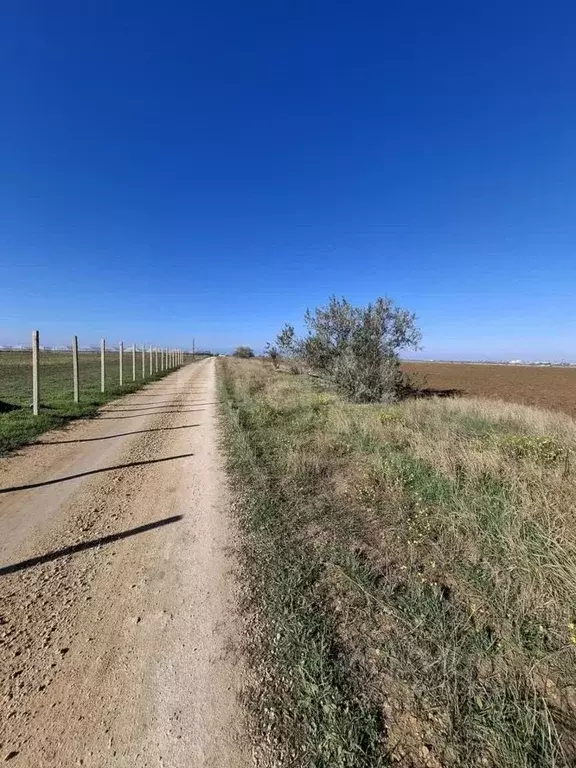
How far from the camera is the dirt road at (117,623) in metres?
1.75

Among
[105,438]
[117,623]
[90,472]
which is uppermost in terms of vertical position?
[105,438]

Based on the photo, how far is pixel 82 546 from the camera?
3459 mm

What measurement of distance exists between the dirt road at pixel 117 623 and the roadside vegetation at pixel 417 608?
0.29m

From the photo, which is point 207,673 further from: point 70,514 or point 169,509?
point 70,514

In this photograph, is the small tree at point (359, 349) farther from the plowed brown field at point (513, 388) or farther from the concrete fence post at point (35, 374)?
the concrete fence post at point (35, 374)

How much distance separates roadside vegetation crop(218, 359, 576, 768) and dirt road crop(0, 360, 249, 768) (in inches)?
11.3

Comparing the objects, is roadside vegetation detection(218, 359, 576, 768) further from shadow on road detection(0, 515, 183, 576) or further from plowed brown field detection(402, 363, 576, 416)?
plowed brown field detection(402, 363, 576, 416)

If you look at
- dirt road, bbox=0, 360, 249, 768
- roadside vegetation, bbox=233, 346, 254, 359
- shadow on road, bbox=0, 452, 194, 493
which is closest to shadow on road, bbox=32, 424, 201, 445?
dirt road, bbox=0, 360, 249, 768

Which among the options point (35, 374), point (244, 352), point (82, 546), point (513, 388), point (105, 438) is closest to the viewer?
point (82, 546)

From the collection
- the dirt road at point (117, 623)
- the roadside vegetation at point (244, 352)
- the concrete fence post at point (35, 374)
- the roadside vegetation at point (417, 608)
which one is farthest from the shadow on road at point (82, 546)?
the roadside vegetation at point (244, 352)

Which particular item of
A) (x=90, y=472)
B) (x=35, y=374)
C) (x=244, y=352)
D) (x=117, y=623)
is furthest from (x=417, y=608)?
(x=244, y=352)

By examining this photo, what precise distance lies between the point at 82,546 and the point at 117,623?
1.27 m

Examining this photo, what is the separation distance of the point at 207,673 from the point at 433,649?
56.2 inches

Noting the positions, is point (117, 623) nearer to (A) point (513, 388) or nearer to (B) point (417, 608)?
(B) point (417, 608)
